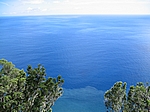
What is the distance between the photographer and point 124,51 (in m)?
71.4

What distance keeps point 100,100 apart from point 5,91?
83.7 ft

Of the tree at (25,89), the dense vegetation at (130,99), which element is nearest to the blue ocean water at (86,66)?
the dense vegetation at (130,99)

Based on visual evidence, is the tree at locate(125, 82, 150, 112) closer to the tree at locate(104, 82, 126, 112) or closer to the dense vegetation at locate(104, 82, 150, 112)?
the dense vegetation at locate(104, 82, 150, 112)

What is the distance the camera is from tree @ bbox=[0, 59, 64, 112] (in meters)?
15.1

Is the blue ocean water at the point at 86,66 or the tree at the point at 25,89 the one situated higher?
the blue ocean water at the point at 86,66

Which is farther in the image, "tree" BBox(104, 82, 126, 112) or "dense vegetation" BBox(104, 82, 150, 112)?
"tree" BBox(104, 82, 126, 112)

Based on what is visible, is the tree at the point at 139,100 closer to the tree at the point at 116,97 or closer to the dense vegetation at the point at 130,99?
the dense vegetation at the point at 130,99

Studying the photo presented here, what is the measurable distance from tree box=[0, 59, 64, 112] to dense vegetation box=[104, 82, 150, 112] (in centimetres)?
596

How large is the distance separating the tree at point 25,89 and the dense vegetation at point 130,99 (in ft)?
19.6

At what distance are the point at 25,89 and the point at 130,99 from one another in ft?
36.2

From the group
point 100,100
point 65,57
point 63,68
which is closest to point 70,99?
point 100,100

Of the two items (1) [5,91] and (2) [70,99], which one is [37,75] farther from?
(2) [70,99]

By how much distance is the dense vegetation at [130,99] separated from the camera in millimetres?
16422

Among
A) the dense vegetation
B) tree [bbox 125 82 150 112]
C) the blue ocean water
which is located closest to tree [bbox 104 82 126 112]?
the dense vegetation
